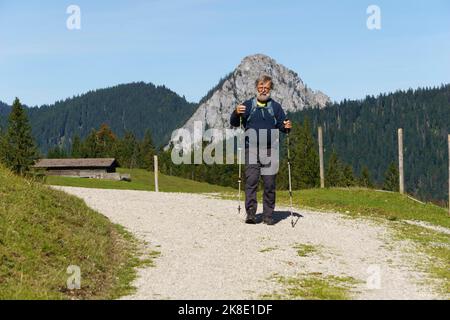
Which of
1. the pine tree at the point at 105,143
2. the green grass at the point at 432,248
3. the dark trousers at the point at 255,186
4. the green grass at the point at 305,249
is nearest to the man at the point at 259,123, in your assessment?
the dark trousers at the point at 255,186

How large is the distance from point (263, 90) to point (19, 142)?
266ft

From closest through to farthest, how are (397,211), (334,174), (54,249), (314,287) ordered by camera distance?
(314,287) → (54,249) → (397,211) → (334,174)

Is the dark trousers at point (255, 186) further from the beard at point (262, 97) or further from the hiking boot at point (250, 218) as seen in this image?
the beard at point (262, 97)

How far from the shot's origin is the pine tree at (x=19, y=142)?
86469 millimetres

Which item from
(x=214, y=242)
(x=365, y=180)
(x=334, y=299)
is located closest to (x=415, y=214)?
(x=214, y=242)

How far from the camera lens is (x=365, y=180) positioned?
126 meters

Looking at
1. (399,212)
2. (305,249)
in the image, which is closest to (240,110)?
(305,249)

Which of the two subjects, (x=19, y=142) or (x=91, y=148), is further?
(x=91, y=148)

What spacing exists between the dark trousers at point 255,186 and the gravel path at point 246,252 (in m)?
0.61

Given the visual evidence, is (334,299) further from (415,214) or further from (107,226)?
(415,214)

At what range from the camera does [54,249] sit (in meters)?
10.8

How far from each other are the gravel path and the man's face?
3723mm

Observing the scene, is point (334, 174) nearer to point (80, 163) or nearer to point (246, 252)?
point (80, 163)
